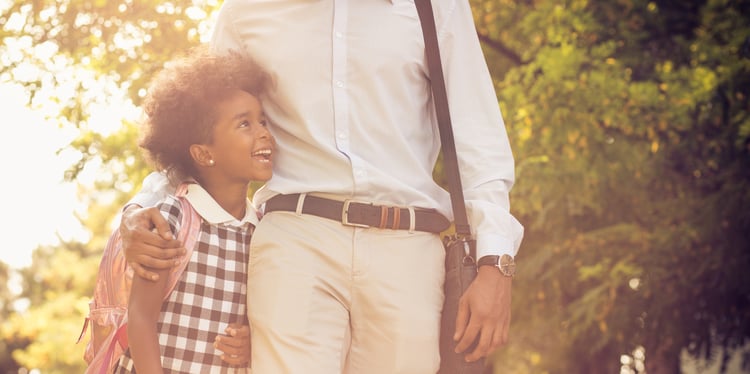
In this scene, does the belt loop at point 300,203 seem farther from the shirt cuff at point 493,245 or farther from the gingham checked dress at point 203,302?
the shirt cuff at point 493,245

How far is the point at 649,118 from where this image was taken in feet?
30.3

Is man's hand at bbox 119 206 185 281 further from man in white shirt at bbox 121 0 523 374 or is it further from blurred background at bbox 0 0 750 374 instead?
blurred background at bbox 0 0 750 374

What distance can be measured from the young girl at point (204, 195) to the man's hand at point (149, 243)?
51 millimetres

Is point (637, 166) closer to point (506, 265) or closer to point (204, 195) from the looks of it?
point (506, 265)

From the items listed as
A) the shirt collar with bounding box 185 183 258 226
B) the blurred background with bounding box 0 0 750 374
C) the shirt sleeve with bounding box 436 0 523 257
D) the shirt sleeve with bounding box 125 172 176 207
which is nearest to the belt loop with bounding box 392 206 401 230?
the shirt sleeve with bounding box 436 0 523 257

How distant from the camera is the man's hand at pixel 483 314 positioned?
3141mm

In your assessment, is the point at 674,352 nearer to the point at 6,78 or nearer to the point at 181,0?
the point at 181,0

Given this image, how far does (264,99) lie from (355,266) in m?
0.68

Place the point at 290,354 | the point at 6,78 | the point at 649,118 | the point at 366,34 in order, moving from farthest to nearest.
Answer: the point at 649,118 < the point at 6,78 < the point at 366,34 < the point at 290,354

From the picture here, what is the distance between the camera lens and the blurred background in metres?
8.03

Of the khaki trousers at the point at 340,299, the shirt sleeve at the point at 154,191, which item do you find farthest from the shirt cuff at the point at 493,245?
the shirt sleeve at the point at 154,191

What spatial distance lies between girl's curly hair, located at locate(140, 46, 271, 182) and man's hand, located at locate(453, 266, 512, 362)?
0.92 meters

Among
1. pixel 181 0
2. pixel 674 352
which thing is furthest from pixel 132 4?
pixel 674 352

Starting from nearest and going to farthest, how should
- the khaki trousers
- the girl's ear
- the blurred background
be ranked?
the khaki trousers → the girl's ear → the blurred background
